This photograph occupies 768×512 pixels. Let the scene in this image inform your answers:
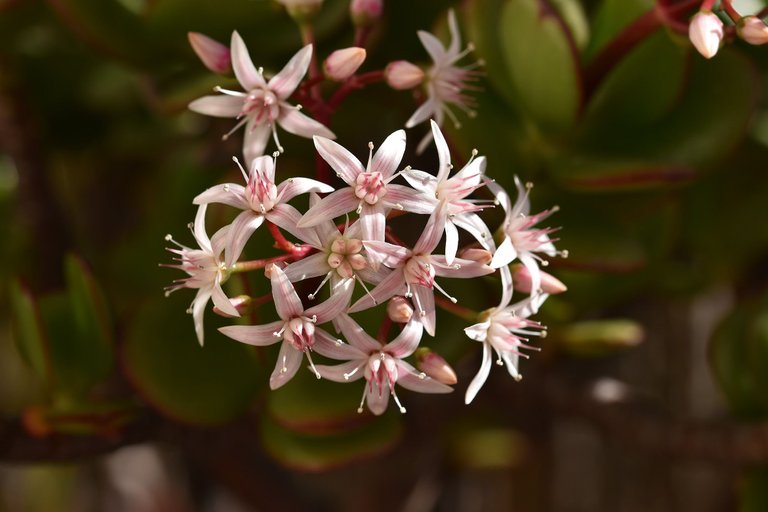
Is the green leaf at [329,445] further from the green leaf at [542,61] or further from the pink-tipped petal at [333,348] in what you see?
the green leaf at [542,61]

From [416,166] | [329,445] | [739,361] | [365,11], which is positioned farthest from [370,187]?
[739,361]

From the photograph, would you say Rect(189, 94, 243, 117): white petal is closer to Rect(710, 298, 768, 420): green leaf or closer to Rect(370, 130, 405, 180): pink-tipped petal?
Rect(370, 130, 405, 180): pink-tipped petal

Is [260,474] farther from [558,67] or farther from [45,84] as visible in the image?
[558,67]

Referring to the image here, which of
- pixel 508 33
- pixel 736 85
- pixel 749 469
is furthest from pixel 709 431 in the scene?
pixel 508 33

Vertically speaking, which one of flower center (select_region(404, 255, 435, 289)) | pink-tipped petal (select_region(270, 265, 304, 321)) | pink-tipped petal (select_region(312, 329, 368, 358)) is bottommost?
pink-tipped petal (select_region(312, 329, 368, 358))

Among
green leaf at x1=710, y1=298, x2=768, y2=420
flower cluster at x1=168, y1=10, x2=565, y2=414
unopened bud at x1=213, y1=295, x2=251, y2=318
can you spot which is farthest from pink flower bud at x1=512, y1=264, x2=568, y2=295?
green leaf at x1=710, y1=298, x2=768, y2=420

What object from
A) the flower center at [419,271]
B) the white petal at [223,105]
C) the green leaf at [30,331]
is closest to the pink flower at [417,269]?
the flower center at [419,271]
